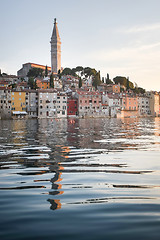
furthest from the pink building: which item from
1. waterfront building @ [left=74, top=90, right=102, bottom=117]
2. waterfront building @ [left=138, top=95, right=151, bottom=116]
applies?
waterfront building @ [left=74, top=90, right=102, bottom=117]

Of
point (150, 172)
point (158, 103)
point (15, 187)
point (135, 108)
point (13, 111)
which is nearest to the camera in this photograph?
point (15, 187)

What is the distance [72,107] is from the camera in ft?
316

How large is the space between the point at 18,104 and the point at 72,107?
19345 mm

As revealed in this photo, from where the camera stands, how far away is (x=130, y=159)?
32.9 feet

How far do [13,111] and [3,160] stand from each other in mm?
75071

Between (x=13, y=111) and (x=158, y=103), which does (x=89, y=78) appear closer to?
(x=158, y=103)

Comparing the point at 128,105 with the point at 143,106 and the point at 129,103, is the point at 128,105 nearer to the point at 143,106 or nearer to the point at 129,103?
the point at 129,103

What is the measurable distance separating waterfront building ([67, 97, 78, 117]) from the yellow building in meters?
16.0

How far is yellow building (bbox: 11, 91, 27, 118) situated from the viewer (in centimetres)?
8345

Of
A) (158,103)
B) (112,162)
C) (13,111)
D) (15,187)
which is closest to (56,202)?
(15,187)

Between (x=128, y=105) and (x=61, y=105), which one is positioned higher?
(x=128, y=105)

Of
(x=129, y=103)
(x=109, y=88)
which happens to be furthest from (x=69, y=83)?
(x=129, y=103)

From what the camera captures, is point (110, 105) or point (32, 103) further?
point (110, 105)

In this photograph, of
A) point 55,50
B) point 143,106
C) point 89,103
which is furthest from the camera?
point 55,50
